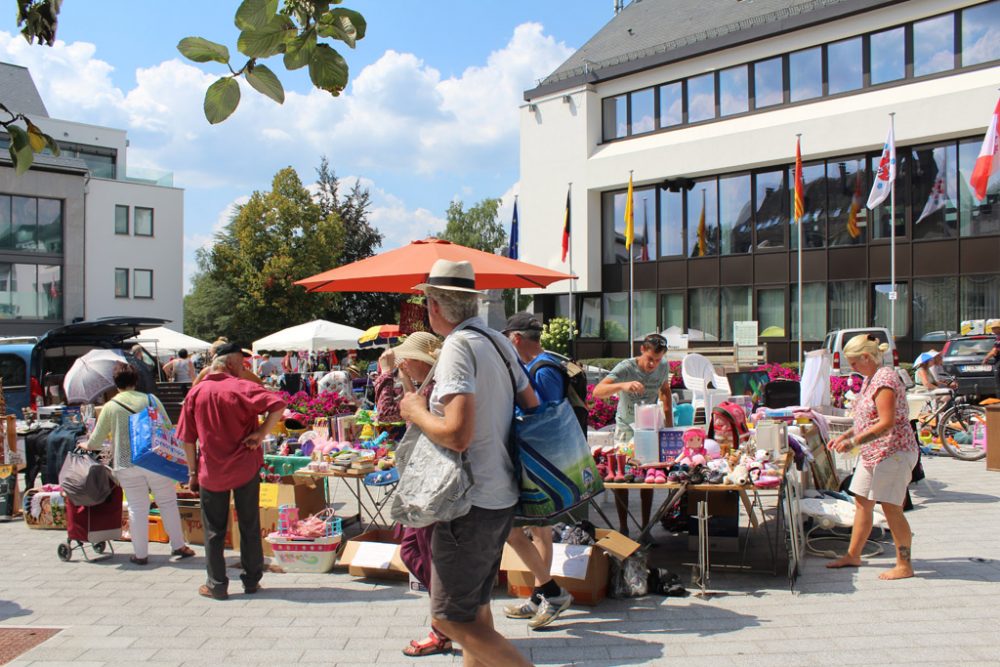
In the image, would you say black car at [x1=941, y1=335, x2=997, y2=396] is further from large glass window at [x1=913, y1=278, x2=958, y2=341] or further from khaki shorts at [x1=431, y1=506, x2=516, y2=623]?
khaki shorts at [x1=431, y1=506, x2=516, y2=623]

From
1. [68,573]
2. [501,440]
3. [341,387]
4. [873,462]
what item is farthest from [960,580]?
[341,387]

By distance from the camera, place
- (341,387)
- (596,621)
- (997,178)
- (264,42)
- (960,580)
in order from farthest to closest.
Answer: (997,178), (341,387), (960,580), (596,621), (264,42)

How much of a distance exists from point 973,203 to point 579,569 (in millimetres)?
21864

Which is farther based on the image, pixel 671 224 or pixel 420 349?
pixel 671 224

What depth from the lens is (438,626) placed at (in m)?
3.29

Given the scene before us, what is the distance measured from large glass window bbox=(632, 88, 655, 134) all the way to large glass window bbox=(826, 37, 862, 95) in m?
6.16

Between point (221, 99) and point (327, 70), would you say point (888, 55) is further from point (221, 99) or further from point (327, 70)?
point (221, 99)

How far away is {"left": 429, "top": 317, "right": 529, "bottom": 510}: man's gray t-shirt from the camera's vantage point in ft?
10.7

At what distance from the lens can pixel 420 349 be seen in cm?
392

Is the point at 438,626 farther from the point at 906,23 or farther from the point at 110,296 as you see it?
the point at 110,296

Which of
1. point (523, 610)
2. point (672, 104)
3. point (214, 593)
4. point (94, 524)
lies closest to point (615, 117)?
point (672, 104)

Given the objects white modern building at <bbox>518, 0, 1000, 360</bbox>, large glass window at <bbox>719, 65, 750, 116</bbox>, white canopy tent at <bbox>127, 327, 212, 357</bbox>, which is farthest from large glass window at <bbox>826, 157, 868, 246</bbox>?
white canopy tent at <bbox>127, 327, 212, 357</bbox>

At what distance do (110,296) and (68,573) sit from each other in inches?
1380

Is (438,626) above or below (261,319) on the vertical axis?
below
